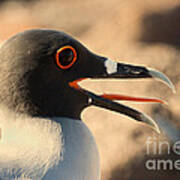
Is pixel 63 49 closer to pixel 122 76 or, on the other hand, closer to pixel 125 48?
pixel 122 76

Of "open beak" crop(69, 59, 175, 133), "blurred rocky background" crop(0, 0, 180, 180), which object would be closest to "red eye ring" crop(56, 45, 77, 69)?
"open beak" crop(69, 59, 175, 133)

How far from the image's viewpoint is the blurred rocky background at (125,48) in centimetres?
229

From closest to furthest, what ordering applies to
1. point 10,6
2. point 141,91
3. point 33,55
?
point 33,55 < point 141,91 < point 10,6

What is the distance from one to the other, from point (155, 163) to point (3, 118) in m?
1.44

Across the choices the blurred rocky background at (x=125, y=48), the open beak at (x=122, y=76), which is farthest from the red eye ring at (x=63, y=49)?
the blurred rocky background at (x=125, y=48)

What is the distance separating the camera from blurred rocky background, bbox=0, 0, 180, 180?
2295 millimetres

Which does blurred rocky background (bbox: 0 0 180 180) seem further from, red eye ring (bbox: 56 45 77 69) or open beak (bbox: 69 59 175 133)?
red eye ring (bbox: 56 45 77 69)

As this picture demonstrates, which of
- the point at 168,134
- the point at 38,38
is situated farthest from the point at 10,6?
the point at 38,38

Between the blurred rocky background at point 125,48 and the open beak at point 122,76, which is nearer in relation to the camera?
the open beak at point 122,76

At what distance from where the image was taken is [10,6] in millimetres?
3830

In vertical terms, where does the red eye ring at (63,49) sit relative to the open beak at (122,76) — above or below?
above

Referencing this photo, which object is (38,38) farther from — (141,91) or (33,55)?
(141,91)

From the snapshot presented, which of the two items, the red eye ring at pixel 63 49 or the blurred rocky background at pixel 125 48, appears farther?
the blurred rocky background at pixel 125 48

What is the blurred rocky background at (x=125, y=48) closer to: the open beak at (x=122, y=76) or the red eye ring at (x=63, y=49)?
the open beak at (x=122, y=76)
